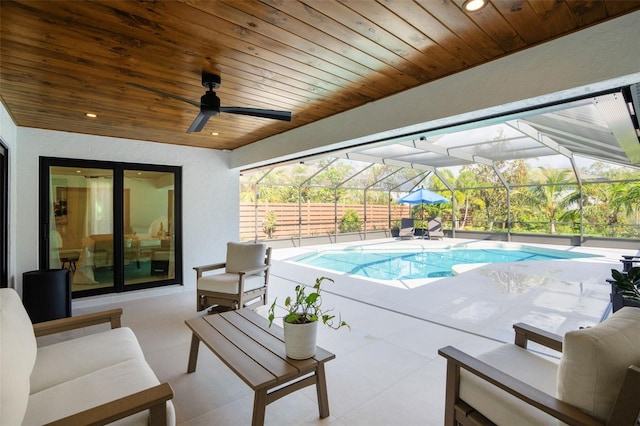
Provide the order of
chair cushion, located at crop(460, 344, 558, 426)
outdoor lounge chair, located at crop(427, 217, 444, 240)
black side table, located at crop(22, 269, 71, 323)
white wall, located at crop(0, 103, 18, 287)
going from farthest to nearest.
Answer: outdoor lounge chair, located at crop(427, 217, 444, 240) < white wall, located at crop(0, 103, 18, 287) < black side table, located at crop(22, 269, 71, 323) < chair cushion, located at crop(460, 344, 558, 426)

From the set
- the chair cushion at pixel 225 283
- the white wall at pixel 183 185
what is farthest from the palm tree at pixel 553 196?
the chair cushion at pixel 225 283

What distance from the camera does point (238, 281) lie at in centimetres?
386

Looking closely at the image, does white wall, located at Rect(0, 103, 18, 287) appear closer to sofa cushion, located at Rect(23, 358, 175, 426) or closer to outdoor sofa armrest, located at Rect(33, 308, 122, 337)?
outdoor sofa armrest, located at Rect(33, 308, 122, 337)

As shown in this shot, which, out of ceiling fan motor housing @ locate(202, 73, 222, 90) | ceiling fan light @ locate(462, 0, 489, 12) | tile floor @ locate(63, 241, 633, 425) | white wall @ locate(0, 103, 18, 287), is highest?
ceiling fan light @ locate(462, 0, 489, 12)

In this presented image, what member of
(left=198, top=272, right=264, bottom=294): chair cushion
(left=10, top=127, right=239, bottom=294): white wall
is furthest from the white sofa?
(left=10, top=127, right=239, bottom=294): white wall

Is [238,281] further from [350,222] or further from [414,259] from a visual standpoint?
[350,222]

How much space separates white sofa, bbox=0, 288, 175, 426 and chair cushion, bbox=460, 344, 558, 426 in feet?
4.66

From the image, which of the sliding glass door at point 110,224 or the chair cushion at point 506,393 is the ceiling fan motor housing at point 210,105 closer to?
the chair cushion at point 506,393

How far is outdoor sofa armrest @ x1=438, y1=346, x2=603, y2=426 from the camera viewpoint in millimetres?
1176

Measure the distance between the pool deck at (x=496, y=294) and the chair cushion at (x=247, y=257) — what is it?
4.31ft

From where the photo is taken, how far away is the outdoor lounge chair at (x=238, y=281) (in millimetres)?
3822

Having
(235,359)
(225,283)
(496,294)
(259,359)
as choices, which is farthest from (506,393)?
(496,294)

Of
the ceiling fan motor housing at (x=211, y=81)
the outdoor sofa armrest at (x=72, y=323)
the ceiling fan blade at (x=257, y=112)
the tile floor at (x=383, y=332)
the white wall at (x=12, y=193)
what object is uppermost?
the ceiling fan motor housing at (x=211, y=81)

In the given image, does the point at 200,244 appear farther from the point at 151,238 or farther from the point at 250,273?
the point at 250,273
